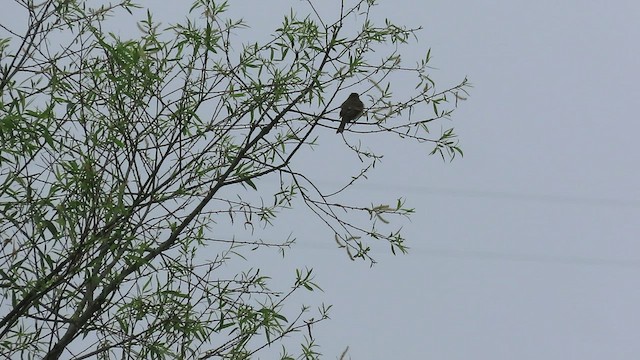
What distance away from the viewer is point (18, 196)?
1976 millimetres

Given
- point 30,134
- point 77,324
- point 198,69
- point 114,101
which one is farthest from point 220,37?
point 77,324

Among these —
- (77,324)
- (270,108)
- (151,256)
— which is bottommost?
(77,324)

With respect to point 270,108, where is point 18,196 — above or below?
below

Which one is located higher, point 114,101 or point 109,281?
point 114,101

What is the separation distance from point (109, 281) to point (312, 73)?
57cm

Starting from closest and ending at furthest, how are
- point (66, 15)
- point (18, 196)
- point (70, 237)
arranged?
point (70, 237)
point (18, 196)
point (66, 15)

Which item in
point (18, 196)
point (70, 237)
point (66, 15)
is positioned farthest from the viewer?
point (66, 15)

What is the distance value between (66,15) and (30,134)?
35 centimetres

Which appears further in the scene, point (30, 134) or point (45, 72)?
point (45, 72)

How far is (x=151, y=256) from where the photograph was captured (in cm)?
194

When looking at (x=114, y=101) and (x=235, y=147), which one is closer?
(x=114, y=101)

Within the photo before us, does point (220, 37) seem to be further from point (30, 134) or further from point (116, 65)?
point (30, 134)

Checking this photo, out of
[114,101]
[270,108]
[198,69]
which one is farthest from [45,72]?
[270,108]

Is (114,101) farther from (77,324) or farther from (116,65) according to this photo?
(77,324)
